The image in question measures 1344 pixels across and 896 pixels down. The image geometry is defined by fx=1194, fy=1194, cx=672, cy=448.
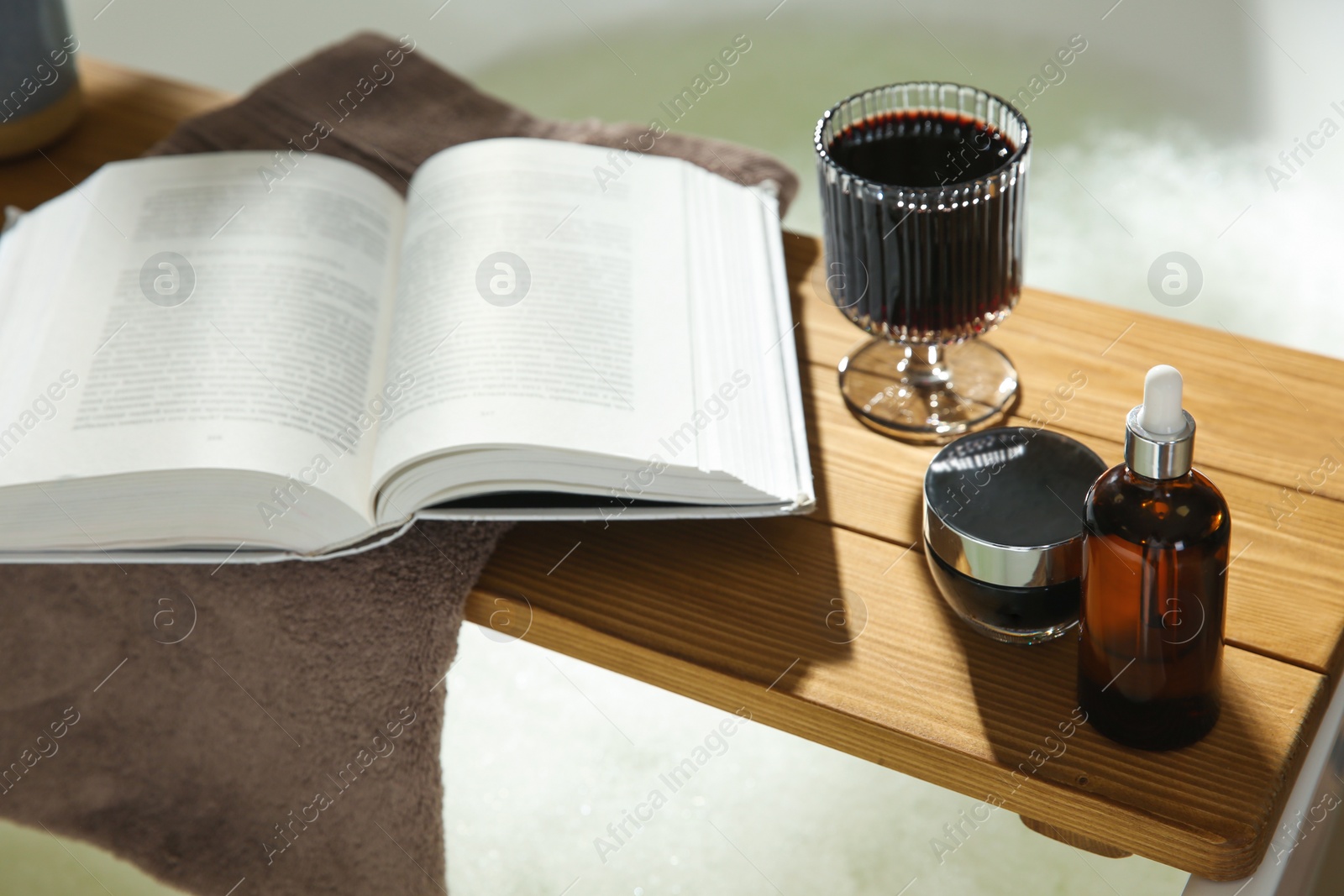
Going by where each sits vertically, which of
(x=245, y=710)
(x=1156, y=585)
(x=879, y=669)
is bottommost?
(x=245, y=710)

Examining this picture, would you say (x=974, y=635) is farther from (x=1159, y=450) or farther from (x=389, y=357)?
(x=389, y=357)

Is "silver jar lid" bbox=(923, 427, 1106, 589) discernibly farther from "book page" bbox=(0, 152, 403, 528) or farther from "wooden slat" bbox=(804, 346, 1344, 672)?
"book page" bbox=(0, 152, 403, 528)

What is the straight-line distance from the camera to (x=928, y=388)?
2.27 ft

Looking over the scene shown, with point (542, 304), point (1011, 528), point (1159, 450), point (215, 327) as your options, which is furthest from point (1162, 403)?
point (215, 327)

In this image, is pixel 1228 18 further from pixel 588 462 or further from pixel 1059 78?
pixel 588 462

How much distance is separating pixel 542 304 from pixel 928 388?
23 cm

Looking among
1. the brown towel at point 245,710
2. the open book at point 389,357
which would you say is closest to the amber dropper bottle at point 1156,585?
the open book at point 389,357

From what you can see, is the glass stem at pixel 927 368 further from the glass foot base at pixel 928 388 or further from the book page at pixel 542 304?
the book page at pixel 542 304

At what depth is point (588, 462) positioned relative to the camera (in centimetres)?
59

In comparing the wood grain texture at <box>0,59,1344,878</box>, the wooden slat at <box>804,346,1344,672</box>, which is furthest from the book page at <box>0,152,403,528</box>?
the wooden slat at <box>804,346,1344,672</box>

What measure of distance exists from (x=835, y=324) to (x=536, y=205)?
0.20m

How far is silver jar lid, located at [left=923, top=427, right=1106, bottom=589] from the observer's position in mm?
520

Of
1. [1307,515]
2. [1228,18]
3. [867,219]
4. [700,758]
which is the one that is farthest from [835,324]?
[1228,18]

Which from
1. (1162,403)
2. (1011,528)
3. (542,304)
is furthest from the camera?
(542,304)
